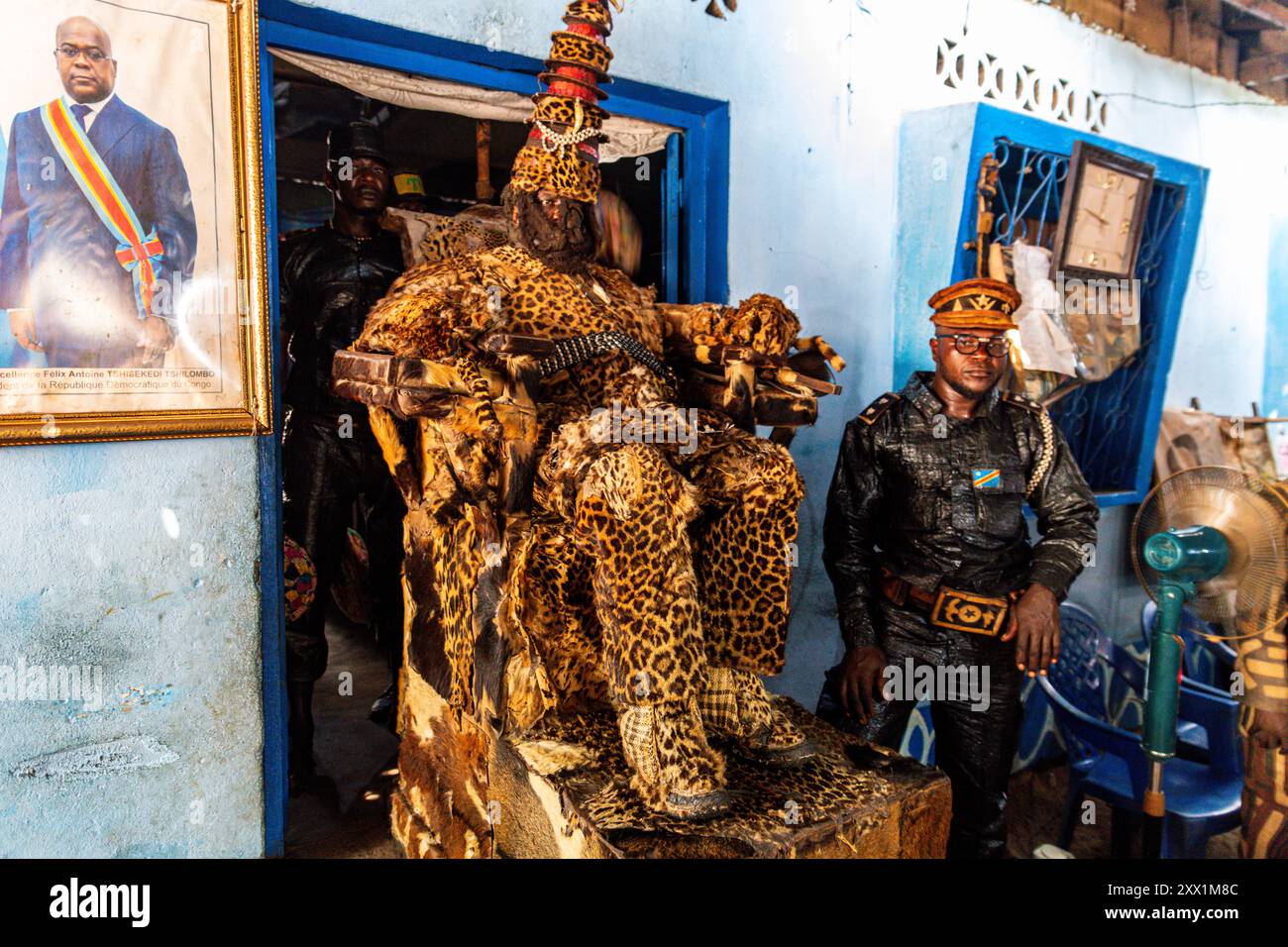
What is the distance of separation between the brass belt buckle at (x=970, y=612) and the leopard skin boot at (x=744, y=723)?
2.66 ft

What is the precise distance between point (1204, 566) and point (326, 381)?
311cm

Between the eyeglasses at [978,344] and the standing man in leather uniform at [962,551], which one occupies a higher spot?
the eyeglasses at [978,344]

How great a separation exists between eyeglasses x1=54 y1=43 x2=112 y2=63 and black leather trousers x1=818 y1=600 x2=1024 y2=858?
300 cm

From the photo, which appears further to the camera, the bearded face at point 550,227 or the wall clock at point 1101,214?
the wall clock at point 1101,214

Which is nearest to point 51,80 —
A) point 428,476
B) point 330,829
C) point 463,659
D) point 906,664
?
point 428,476

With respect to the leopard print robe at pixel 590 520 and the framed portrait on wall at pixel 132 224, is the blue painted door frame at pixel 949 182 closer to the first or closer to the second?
the leopard print robe at pixel 590 520

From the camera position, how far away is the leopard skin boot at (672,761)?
81.0 inches

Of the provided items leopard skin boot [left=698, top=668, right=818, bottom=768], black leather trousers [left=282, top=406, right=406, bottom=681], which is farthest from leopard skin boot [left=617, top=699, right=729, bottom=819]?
black leather trousers [left=282, top=406, right=406, bottom=681]

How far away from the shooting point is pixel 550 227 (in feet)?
8.28

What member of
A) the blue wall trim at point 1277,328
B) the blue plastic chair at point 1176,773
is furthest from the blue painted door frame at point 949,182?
the blue wall trim at point 1277,328

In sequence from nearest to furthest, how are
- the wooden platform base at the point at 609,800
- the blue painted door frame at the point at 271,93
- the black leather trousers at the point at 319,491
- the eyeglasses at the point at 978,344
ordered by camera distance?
the wooden platform base at the point at 609,800
the blue painted door frame at the point at 271,93
the eyeglasses at the point at 978,344
the black leather trousers at the point at 319,491

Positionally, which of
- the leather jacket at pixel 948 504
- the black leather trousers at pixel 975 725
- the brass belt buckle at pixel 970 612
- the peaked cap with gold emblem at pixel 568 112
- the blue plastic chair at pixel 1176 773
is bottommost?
the blue plastic chair at pixel 1176 773

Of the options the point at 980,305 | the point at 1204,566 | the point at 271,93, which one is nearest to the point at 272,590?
the point at 271,93

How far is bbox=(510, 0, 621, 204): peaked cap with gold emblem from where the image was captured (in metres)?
2.44
